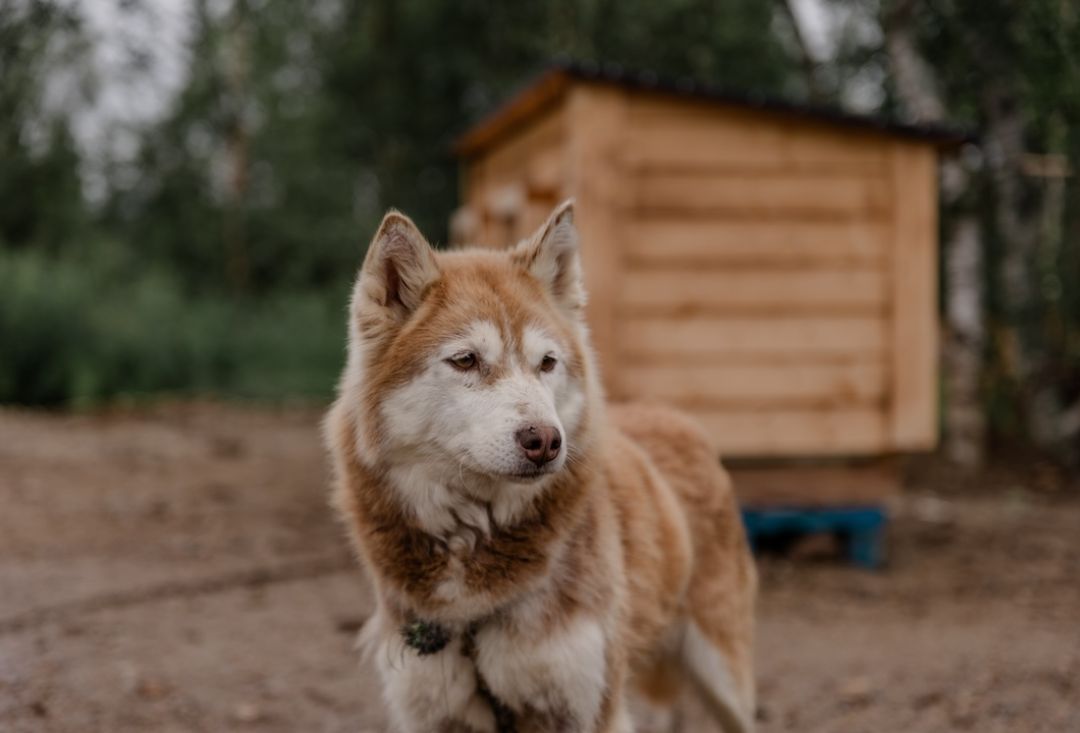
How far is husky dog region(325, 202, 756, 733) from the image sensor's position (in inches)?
107

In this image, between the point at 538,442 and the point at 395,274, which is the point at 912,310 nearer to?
the point at 395,274

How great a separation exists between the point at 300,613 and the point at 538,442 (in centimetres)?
326

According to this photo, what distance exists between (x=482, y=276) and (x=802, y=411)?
4.00 metres

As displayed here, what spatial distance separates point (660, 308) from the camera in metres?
6.45

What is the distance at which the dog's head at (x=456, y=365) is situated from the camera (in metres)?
2.72

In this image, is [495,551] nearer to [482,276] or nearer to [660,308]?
[482,276]

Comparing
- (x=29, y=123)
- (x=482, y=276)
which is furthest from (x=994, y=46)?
(x=29, y=123)

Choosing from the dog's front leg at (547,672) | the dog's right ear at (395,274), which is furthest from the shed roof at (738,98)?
the dog's front leg at (547,672)

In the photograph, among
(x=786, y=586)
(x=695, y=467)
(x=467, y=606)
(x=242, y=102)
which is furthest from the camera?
(x=242, y=102)

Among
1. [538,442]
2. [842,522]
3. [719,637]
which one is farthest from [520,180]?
[538,442]

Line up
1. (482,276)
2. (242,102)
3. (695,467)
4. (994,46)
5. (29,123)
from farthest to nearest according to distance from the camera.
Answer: (242,102), (29,123), (994,46), (695,467), (482,276)

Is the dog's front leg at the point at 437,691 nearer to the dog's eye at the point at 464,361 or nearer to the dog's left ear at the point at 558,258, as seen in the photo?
the dog's eye at the point at 464,361

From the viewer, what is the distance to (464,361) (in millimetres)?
2840

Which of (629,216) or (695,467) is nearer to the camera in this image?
(695,467)
